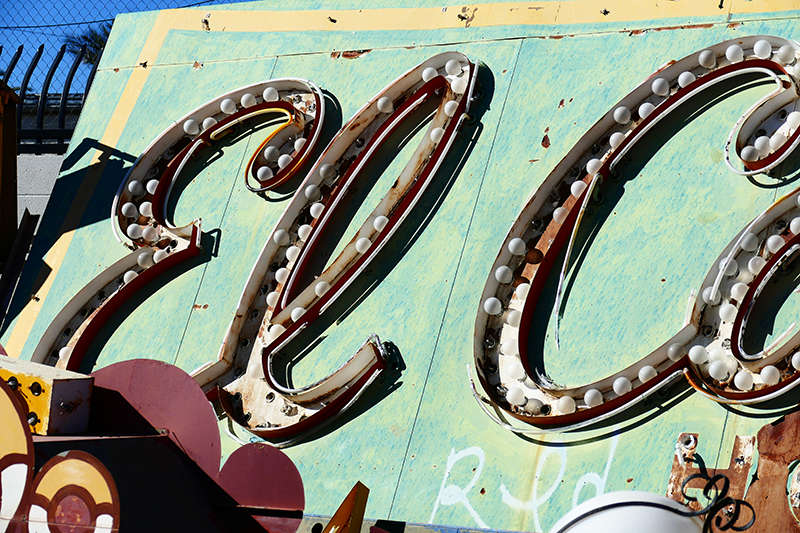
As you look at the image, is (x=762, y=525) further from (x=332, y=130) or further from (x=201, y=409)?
(x=332, y=130)

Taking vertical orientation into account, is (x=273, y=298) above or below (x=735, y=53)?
below

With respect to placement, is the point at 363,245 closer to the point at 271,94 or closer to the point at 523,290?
the point at 523,290

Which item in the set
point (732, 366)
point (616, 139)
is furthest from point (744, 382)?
point (616, 139)

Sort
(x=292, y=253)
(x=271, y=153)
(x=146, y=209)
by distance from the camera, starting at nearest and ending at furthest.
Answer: (x=292, y=253)
(x=271, y=153)
(x=146, y=209)

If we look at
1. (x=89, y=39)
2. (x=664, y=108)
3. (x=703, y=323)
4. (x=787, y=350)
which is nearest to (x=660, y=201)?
(x=664, y=108)

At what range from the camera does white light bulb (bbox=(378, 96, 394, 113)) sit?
707cm

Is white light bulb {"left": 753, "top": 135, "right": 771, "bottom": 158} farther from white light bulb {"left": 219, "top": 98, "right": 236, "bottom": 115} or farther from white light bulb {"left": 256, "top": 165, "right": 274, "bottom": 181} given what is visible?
white light bulb {"left": 219, "top": 98, "right": 236, "bottom": 115}

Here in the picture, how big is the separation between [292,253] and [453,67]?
1.69m

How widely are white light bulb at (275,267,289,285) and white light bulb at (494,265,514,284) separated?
1.55 meters

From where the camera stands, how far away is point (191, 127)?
7.83 meters

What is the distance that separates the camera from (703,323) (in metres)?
5.22

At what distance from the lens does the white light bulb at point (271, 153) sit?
290 inches

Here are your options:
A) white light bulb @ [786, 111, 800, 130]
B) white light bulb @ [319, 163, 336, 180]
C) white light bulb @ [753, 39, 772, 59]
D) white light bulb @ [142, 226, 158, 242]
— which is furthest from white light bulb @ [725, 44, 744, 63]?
white light bulb @ [142, 226, 158, 242]

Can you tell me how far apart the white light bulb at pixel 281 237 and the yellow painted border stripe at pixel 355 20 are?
1.84 m
